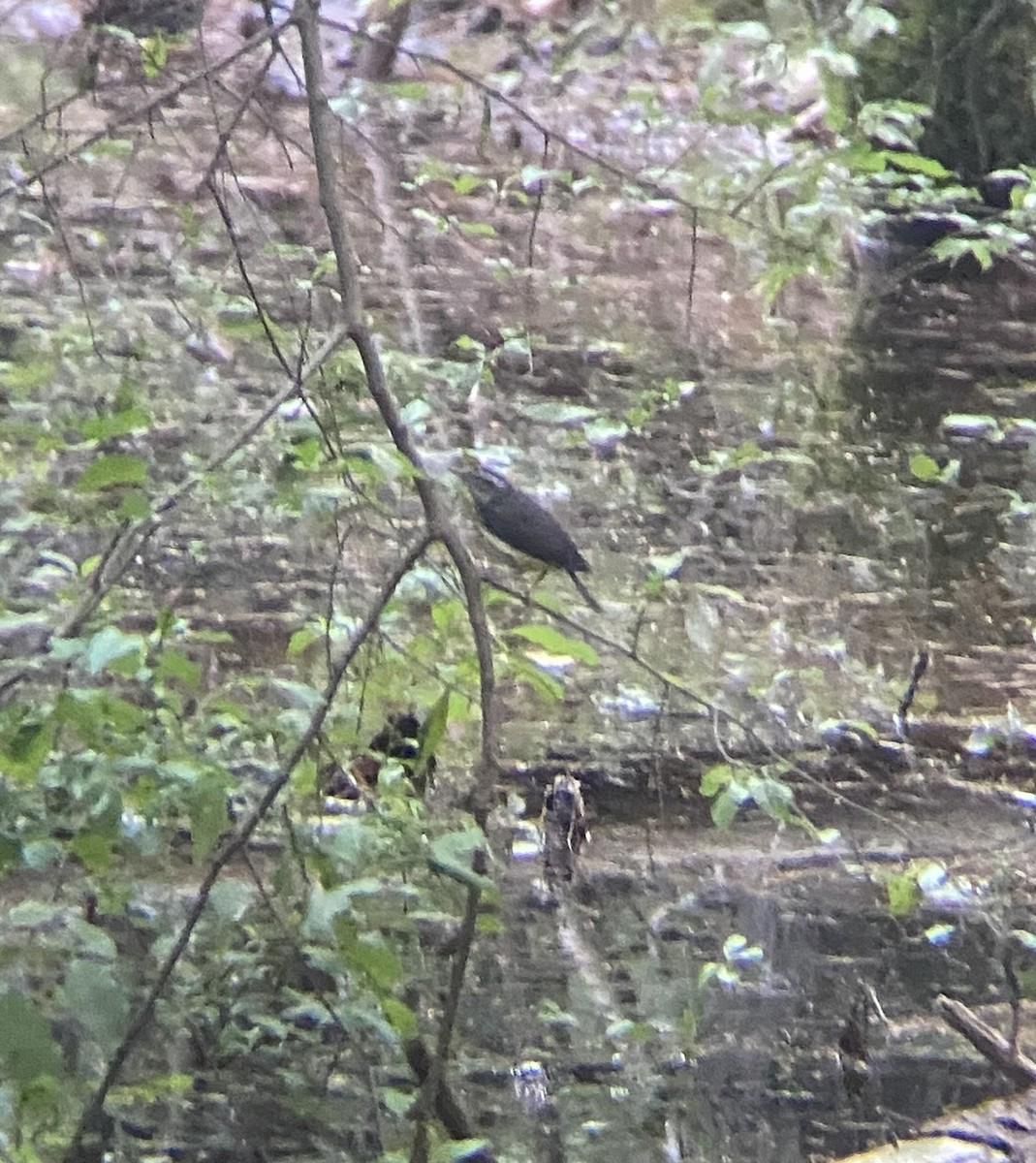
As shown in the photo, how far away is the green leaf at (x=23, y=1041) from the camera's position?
0.56m

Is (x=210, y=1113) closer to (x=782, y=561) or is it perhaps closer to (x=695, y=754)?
(x=695, y=754)

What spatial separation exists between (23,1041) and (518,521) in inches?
31.7

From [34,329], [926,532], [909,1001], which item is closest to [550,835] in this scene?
[909,1001]

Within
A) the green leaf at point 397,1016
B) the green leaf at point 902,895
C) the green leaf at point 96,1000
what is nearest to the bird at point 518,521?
the green leaf at point 902,895

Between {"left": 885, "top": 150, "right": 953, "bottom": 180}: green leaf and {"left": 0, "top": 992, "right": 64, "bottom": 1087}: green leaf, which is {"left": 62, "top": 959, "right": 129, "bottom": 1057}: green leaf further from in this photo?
{"left": 885, "top": 150, "right": 953, "bottom": 180}: green leaf

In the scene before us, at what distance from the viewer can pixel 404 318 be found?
151 centimetres

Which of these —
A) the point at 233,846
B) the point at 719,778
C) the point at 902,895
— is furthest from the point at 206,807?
the point at 902,895

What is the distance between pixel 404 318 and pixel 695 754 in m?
0.66

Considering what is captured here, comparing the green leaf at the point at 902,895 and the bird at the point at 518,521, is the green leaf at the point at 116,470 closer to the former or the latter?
the bird at the point at 518,521

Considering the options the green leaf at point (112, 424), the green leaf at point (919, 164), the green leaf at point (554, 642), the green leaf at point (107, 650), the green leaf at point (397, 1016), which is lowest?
the green leaf at point (397, 1016)

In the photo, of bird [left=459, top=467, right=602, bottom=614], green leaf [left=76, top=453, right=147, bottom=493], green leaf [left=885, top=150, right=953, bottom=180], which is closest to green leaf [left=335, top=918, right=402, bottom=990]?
green leaf [left=76, top=453, right=147, bottom=493]

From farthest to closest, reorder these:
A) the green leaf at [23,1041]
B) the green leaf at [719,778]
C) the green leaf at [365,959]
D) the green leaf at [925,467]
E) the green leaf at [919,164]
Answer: the green leaf at [925,467]
the green leaf at [919,164]
the green leaf at [719,778]
the green leaf at [365,959]
the green leaf at [23,1041]

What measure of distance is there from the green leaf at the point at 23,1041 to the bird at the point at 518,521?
2.49ft

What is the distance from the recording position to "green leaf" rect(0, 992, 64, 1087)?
564 mm
